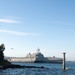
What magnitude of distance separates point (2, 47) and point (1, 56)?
398 cm

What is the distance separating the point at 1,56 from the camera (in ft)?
398

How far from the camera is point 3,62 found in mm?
118188

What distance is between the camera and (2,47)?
122688mm

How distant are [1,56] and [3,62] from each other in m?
4.03

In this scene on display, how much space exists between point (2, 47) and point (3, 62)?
754cm
